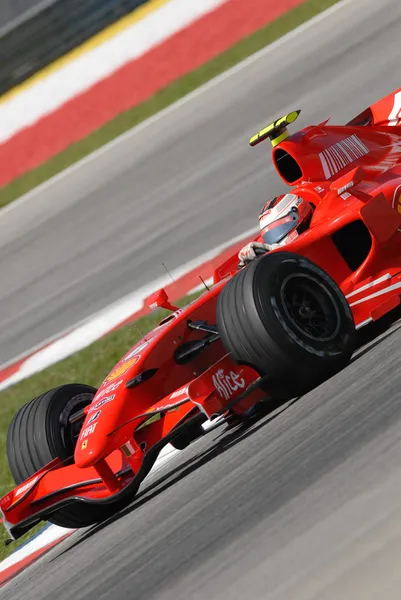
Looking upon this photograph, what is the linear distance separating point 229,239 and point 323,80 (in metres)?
2.88

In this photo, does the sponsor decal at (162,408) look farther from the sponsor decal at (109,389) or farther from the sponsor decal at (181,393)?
the sponsor decal at (109,389)

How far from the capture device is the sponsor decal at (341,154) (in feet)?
22.2

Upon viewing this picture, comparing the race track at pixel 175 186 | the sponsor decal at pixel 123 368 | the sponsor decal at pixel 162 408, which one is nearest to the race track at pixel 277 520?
the sponsor decal at pixel 162 408

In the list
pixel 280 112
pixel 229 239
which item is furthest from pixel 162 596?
pixel 280 112

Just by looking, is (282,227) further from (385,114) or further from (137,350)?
(385,114)

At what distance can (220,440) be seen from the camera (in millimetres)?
6332

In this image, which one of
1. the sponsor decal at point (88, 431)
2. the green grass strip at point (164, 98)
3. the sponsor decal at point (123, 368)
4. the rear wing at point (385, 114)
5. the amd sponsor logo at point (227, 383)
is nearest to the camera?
the amd sponsor logo at point (227, 383)

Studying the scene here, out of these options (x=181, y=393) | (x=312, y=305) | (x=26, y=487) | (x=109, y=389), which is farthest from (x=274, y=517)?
(x=26, y=487)

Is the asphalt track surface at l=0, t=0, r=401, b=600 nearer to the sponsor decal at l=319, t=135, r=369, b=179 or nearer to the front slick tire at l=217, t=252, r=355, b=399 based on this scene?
the front slick tire at l=217, t=252, r=355, b=399

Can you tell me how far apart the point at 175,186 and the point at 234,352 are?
646 centimetres

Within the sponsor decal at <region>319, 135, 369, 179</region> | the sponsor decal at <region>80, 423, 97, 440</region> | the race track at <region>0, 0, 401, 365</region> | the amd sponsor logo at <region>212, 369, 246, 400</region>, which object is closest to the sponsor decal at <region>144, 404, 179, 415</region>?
the amd sponsor logo at <region>212, 369, 246, 400</region>

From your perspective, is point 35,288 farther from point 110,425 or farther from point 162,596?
point 162,596

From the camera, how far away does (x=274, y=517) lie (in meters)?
4.25

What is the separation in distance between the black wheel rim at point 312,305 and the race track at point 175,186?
4305mm
